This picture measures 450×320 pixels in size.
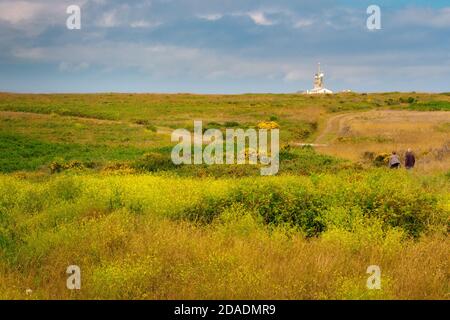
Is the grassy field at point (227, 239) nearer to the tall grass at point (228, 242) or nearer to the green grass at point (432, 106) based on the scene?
the tall grass at point (228, 242)

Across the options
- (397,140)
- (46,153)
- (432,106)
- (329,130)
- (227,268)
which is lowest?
(46,153)

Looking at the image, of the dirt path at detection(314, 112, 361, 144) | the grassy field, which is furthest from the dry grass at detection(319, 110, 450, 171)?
the grassy field

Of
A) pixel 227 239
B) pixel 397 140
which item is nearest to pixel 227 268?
pixel 227 239

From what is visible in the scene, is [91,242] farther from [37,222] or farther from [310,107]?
[310,107]

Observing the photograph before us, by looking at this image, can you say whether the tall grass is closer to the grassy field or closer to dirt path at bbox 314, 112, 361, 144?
the grassy field

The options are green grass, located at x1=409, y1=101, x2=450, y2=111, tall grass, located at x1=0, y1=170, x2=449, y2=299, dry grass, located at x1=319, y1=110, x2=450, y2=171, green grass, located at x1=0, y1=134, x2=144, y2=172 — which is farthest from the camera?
green grass, located at x1=409, y1=101, x2=450, y2=111

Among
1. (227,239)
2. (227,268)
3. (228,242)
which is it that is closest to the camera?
(227,268)

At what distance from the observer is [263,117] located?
213 feet

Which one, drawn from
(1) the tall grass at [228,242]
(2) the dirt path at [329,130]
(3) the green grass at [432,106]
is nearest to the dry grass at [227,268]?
(1) the tall grass at [228,242]

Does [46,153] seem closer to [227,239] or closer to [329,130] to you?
[227,239]

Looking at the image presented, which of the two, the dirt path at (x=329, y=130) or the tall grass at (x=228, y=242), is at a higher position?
the dirt path at (x=329, y=130)

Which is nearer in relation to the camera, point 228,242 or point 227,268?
point 227,268

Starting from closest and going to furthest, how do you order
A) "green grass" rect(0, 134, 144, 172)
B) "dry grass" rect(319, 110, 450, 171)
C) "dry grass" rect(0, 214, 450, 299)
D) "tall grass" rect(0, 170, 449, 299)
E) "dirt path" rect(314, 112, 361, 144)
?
"dry grass" rect(0, 214, 450, 299) < "tall grass" rect(0, 170, 449, 299) < "green grass" rect(0, 134, 144, 172) < "dry grass" rect(319, 110, 450, 171) < "dirt path" rect(314, 112, 361, 144)
